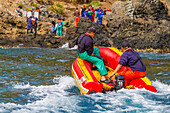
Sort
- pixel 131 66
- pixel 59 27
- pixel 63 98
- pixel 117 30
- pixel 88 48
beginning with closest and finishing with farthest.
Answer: pixel 63 98 → pixel 131 66 → pixel 88 48 → pixel 117 30 → pixel 59 27

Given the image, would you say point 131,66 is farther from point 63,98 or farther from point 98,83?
point 63,98

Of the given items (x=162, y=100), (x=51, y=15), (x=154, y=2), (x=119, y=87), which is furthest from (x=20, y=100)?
(x=51, y=15)

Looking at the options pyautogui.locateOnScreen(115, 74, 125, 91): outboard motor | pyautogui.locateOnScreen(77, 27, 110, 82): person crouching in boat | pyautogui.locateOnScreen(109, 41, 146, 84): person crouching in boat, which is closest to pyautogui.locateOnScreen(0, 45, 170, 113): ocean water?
pyautogui.locateOnScreen(115, 74, 125, 91): outboard motor

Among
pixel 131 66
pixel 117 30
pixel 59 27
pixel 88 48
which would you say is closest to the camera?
pixel 131 66

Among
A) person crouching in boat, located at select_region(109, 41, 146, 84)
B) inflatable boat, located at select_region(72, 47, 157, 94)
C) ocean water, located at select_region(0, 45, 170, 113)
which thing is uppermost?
person crouching in boat, located at select_region(109, 41, 146, 84)

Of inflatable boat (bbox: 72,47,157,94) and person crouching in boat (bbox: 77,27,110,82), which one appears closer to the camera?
inflatable boat (bbox: 72,47,157,94)

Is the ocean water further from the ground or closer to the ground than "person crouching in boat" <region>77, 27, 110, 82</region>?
closer to the ground

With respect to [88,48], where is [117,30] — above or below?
below

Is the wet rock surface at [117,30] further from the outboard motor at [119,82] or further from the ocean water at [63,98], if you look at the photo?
the outboard motor at [119,82]

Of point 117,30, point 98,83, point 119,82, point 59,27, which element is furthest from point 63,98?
point 59,27

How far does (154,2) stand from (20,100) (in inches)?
793

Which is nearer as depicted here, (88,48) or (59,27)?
(88,48)

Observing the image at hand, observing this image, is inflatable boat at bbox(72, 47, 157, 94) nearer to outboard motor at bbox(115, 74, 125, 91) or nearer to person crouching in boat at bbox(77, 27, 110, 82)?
outboard motor at bbox(115, 74, 125, 91)

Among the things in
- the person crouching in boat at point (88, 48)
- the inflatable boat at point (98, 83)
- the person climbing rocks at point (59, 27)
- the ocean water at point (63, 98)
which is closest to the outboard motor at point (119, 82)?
the inflatable boat at point (98, 83)
